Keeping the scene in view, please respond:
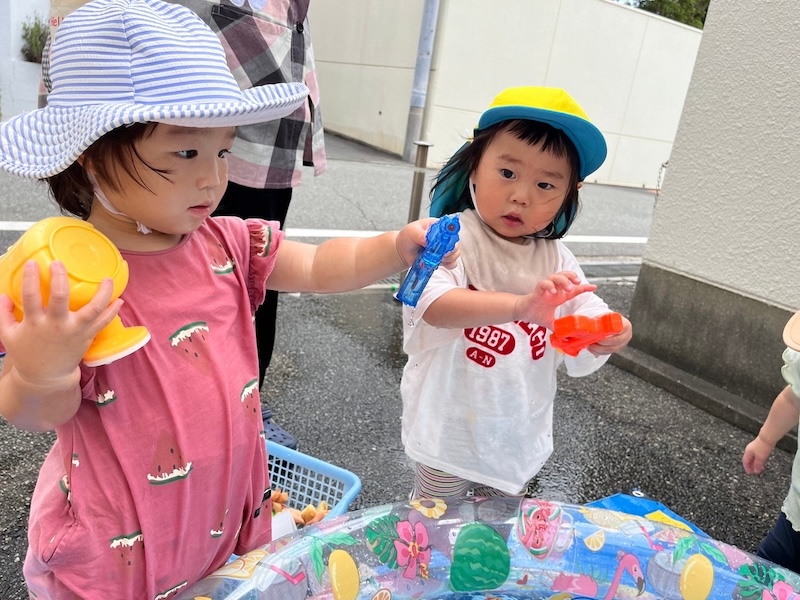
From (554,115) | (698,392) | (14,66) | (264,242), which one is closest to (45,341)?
(264,242)

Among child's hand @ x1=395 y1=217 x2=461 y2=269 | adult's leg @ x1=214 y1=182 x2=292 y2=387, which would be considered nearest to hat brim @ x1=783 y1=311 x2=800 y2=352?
child's hand @ x1=395 y1=217 x2=461 y2=269

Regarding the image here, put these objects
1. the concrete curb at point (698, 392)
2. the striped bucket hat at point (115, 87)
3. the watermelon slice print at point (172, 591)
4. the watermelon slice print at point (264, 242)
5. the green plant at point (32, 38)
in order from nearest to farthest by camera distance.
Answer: the striped bucket hat at point (115, 87), the watermelon slice print at point (172, 591), the watermelon slice print at point (264, 242), the concrete curb at point (698, 392), the green plant at point (32, 38)

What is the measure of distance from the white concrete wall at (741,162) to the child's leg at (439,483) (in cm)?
243

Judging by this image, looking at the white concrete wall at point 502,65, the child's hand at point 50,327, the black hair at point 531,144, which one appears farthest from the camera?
the white concrete wall at point 502,65

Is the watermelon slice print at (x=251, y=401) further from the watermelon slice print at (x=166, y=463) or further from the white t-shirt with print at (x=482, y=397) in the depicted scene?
the white t-shirt with print at (x=482, y=397)

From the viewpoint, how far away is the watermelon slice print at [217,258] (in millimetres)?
1307

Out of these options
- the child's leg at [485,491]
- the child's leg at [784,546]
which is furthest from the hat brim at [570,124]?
the child's leg at [784,546]

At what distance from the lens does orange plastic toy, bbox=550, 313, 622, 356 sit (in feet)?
4.71

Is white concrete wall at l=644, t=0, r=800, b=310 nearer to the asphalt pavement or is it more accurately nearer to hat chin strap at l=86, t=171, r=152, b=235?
the asphalt pavement

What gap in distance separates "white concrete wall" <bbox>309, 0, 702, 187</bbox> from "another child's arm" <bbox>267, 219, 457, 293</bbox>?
33.3 ft

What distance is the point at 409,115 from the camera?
11.4 m

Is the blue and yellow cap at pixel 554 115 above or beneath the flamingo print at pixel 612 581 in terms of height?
above

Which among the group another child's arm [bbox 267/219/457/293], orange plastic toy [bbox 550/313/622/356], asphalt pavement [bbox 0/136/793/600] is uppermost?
another child's arm [bbox 267/219/457/293]

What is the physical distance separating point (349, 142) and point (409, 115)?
2.11 m
